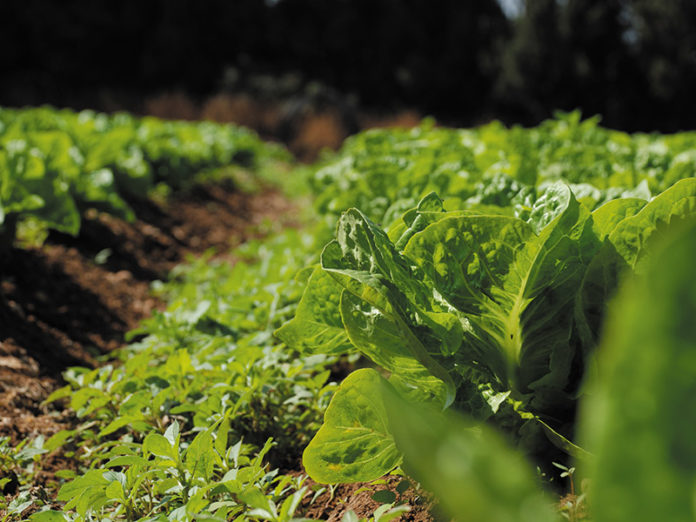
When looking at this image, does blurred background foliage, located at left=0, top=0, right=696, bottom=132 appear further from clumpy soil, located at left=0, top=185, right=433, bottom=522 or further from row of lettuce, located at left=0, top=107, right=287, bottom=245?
clumpy soil, located at left=0, top=185, right=433, bottom=522

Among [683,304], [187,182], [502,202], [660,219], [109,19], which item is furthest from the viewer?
[109,19]

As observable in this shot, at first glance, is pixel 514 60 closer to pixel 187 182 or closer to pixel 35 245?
pixel 187 182

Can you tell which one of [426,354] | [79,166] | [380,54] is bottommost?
[426,354]

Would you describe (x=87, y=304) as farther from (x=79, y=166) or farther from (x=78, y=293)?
(x=79, y=166)

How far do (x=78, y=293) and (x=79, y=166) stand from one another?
3.50ft

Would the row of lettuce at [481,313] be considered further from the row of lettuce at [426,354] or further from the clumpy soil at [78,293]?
the clumpy soil at [78,293]

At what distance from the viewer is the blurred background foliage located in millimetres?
17078

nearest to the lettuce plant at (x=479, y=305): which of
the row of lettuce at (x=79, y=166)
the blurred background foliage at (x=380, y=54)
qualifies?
the row of lettuce at (x=79, y=166)

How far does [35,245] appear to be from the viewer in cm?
351

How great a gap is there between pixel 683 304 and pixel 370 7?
85.6 ft

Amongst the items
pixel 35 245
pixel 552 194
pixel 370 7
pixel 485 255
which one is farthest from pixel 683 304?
pixel 370 7

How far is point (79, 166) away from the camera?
383 centimetres

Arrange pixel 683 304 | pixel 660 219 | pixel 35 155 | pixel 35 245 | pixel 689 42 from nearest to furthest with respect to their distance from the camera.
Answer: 1. pixel 683 304
2. pixel 660 219
3. pixel 35 155
4. pixel 35 245
5. pixel 689 42

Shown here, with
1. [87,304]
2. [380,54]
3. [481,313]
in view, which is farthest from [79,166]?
[380,54]
